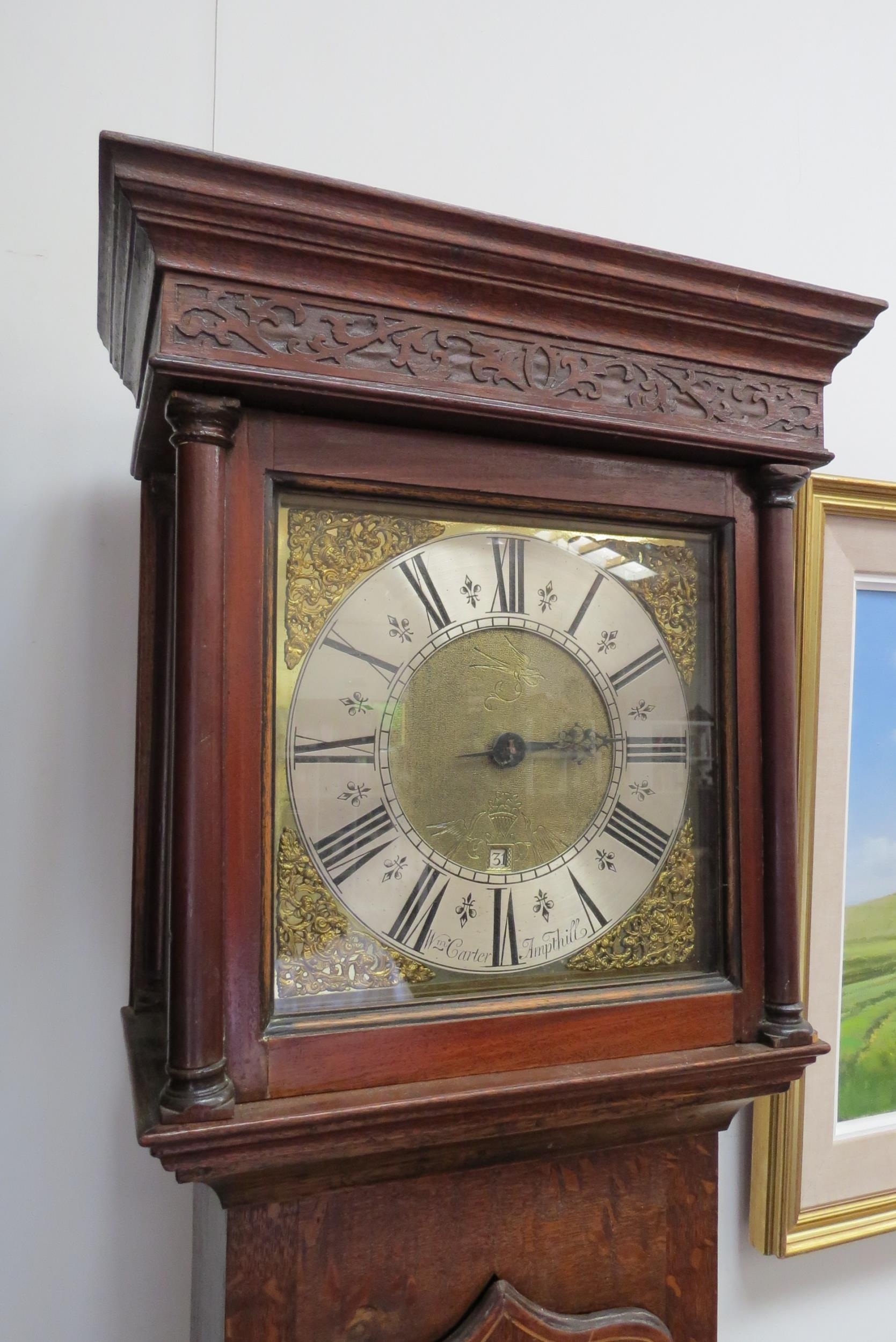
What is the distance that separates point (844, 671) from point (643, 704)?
462 millimetres

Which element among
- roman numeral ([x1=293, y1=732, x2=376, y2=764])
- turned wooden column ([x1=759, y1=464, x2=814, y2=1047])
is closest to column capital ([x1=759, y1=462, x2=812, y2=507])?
turned wooden column ([x1=759, y1=464, x2=814, y2=1047])

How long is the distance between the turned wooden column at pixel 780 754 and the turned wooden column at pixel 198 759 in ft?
1.39

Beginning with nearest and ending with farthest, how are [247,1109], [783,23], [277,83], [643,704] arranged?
[247,1109], [643,704], [277,83], [783,23]

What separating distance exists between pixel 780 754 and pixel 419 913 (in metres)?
0.32

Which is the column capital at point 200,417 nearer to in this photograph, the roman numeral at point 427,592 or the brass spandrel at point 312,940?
the roman numeral at point 427,592

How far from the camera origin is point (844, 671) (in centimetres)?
108

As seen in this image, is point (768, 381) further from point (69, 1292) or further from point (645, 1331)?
point (69, 1292)

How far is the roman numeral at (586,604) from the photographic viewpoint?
0.72 meters

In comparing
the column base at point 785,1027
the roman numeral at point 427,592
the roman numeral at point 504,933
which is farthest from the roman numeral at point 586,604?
the column base at point 785,1027

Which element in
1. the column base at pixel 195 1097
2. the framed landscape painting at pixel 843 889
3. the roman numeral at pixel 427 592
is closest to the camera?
the column base at pixel 195 1097

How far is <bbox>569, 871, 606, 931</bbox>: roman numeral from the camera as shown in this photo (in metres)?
0.71

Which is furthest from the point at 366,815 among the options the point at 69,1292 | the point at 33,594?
the point at 69,1292

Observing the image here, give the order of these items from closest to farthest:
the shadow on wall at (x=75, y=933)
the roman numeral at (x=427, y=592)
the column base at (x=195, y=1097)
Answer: the column base at (x=195, y=1097) → the roman numeral at (x=427, y=592) → the shadow on wall at (x=75, y=933)

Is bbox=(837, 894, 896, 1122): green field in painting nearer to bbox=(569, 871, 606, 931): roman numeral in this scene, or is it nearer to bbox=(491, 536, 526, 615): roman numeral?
bbox=(569, 871, 606, 931): roman numeral
